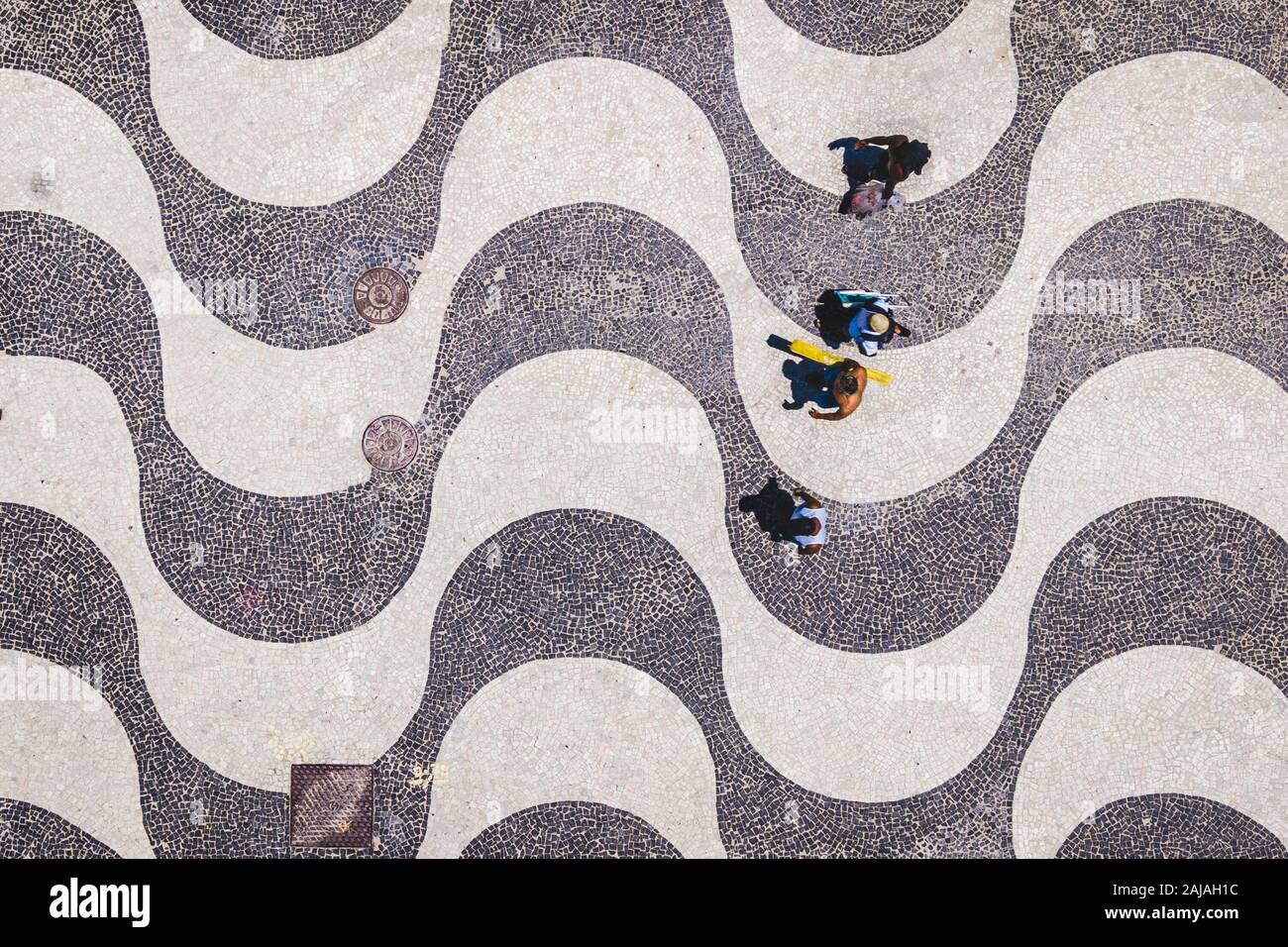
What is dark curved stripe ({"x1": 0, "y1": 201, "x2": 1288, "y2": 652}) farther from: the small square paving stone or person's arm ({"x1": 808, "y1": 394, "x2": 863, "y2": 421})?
the small square paving stone

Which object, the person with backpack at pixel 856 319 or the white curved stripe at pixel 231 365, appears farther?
the white curved stripe at pixel 231 365

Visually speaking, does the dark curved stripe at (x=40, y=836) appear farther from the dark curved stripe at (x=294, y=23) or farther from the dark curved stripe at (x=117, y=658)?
the dark curved stripe at (x=294, y=23)

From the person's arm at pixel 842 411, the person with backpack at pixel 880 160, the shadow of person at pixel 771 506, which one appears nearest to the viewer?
the person's arm at pixel 842 411

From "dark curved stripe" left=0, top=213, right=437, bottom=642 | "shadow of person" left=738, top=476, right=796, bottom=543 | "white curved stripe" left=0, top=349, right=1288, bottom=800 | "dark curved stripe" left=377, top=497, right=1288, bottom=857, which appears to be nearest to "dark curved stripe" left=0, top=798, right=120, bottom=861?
"white curved stripe" left=0, top=349, right=1288, bottom=800

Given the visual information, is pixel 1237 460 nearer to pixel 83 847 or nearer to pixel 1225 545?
pixel 1225 545

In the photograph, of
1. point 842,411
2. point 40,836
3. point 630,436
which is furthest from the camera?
point 630,436

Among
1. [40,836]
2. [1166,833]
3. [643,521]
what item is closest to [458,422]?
[643,521]

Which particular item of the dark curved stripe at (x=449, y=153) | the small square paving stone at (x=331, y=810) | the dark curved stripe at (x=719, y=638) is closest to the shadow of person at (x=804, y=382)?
the dark curved stripe at (x=449, y=153)

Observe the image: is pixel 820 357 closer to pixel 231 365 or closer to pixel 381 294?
pixel 381 294
